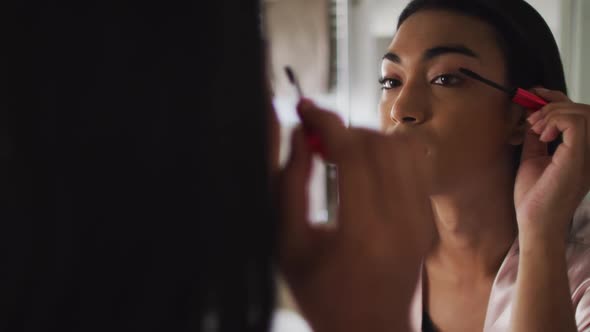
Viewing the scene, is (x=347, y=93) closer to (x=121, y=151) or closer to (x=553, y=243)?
(x=553, y=243)

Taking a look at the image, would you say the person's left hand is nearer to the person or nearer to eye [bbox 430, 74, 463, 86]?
the person

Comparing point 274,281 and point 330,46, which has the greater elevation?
point 330,46

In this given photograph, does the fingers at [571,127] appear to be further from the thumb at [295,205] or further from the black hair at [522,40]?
the thumb at [295,205]

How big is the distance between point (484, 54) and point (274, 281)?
62 cm

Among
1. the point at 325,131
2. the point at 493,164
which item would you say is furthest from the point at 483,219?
the point at 325,131

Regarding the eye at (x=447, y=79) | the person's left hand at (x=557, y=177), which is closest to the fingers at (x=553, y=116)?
the person's left hand at (x=557, y=177)

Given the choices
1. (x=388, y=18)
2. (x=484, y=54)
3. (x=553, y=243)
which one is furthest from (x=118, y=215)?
(x=388, y=18)

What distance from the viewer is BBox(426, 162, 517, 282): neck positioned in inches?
32.7

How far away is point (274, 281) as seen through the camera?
0.98ft

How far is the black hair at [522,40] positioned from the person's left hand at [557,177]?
0.28 ft

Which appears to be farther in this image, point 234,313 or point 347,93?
point 347,93

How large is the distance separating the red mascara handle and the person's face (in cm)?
7

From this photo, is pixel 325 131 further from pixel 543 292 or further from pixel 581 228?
pixel 581 228

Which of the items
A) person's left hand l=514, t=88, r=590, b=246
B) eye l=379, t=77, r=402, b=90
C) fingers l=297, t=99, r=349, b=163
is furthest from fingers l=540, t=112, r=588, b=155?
fingers l=297, t=99, r=349, b=163
